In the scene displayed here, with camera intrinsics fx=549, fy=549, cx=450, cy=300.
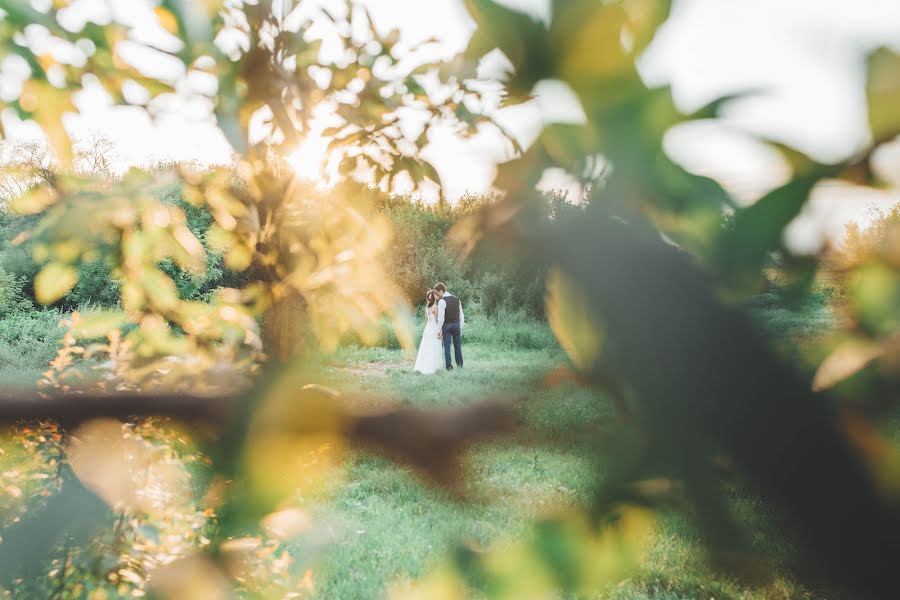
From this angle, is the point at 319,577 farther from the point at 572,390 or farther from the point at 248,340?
the point at 572,390

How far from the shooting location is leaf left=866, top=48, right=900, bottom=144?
0.29m

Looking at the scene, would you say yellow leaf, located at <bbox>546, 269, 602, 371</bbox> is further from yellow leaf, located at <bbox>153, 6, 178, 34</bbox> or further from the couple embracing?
the couple embracing

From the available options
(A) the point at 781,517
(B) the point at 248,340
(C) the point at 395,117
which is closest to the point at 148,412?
(B) the point at 248,340

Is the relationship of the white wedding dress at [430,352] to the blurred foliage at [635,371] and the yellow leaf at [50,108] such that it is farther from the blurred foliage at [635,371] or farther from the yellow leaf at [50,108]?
the blurred foliage at [635,371]

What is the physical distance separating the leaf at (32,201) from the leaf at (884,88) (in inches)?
66.2

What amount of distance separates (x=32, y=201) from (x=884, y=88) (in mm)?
1845

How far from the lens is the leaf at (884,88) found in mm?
291

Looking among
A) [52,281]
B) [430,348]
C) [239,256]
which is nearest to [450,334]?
[430,348]

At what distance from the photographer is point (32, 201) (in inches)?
59.4

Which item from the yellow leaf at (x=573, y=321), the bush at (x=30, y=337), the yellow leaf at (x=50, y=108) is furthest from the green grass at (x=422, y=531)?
the bush at (x=30, y=337)

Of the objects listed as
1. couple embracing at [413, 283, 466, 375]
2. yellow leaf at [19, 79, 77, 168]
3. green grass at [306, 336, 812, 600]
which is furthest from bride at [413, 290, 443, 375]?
yellow leaf at [19, 79, 77, 168]

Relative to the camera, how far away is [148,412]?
47cm

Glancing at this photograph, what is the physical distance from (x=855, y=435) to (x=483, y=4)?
0.95ft

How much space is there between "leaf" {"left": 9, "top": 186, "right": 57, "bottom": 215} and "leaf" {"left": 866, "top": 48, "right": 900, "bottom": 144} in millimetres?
1681
